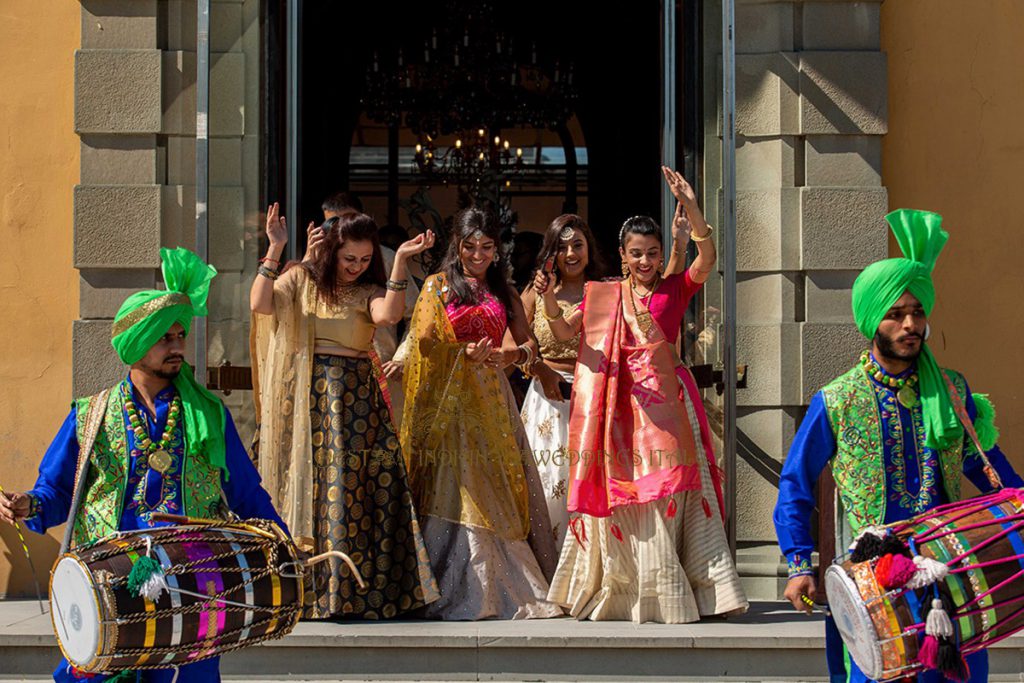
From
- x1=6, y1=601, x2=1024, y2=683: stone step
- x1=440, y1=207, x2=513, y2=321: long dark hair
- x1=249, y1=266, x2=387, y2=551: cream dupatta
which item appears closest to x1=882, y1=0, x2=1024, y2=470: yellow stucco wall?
x1=6, y1=601, x2=1024, y2=683: stone step

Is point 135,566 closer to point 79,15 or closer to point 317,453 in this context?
point 317,453

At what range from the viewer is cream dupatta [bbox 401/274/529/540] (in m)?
6.66

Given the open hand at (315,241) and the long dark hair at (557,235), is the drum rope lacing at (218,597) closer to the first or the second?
the open hand at (315,241)

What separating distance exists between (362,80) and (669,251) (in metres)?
4.58

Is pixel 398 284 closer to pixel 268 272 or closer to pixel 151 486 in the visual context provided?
pixel 268 272

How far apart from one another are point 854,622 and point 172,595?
1793mm

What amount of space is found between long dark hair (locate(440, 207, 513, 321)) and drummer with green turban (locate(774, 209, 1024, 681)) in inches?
101

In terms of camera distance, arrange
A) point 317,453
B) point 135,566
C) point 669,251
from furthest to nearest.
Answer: point 669,251
point 317,453
point 135,566

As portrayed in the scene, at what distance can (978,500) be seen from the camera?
4.12m

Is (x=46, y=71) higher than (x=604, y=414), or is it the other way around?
(x=46, y=71)

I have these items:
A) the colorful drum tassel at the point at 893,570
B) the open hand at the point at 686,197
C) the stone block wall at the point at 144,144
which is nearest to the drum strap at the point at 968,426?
the colorful drum tassel at the point at 893,570

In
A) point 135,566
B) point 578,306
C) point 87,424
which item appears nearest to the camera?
point 135,566

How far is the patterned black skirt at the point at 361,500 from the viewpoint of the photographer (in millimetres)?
6391

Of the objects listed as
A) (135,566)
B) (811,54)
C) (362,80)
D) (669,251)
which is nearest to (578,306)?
(669,251)
